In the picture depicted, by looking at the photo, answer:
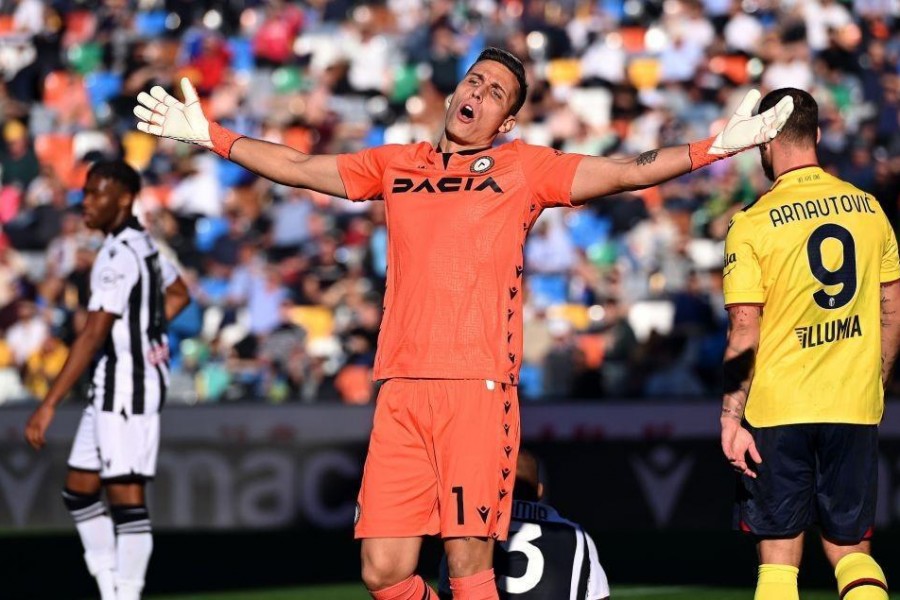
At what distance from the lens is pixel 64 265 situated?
17250 millimetres

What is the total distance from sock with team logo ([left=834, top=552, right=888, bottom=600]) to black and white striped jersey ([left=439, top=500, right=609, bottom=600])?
37.6 inches

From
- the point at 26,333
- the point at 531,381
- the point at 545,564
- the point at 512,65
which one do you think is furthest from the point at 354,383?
Answer: the point at 512,65

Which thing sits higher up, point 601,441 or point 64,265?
point 64,265

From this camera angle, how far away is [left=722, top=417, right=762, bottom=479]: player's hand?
6203 mm

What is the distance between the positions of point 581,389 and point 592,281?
2.07 m

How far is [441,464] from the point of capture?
19.4 feet

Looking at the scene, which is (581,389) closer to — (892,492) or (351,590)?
(892,492)

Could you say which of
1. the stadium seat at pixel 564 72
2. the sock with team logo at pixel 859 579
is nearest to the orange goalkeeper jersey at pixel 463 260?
the sock with team logo at pixel 859 579

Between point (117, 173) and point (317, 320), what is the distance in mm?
7780

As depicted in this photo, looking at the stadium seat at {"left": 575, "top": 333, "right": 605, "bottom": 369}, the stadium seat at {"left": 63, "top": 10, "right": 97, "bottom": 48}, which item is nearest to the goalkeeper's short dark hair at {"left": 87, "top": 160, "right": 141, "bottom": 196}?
the stadium seat at {"left": 575, "top": 333, "right": 605, "bottom": 369}

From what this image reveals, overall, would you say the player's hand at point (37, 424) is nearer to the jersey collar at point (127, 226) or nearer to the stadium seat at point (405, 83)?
the jersey collar at point (127, 226)

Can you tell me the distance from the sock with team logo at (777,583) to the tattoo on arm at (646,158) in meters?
1.74

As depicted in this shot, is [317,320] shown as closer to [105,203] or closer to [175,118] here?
[105,203]

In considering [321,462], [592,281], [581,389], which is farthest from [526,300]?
[321,462]
